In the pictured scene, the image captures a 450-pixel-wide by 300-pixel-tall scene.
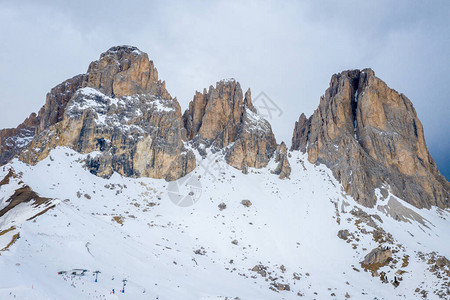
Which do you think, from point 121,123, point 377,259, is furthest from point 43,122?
point 377,259

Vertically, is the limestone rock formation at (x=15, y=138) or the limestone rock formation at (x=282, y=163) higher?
the limestone rock formation at (x=282, y=163)

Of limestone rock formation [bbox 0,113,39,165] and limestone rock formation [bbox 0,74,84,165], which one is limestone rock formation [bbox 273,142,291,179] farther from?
limestone rock formation [bbox 0,113,39,165]

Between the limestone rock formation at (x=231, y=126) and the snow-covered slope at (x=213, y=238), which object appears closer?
the snow-covered slope at (x=213, y=238)

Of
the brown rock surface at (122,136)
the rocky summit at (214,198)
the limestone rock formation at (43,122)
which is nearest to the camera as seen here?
the rocky summit at (214,198)

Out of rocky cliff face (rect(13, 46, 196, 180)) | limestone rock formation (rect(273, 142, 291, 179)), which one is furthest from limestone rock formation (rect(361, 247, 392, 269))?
rocky cliff face (rect(13, 46, 196, 180))

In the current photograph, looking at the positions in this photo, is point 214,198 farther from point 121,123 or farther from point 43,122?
point 43,122

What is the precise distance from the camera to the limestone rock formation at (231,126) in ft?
267

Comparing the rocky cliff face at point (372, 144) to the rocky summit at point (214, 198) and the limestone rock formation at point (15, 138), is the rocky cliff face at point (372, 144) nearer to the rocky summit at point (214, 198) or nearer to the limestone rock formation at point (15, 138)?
the rocky summit at point (214, 198)

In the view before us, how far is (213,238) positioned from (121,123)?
3938cm

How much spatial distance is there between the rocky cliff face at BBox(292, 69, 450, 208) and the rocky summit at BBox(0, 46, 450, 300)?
397 millimetres

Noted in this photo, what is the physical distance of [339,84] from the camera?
86.6 meters

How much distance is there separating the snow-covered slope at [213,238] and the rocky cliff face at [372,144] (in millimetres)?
4715

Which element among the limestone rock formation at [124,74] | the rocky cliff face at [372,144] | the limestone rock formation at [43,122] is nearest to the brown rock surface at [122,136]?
the limestone rock formation at [124,74]

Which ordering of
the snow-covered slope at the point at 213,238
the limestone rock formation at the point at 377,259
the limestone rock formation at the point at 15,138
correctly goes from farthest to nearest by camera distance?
the limestone rock formation at the point at 15,138
the limestone rock formation at the point at 377,259
the snow-covered slope at the point at 213,238
